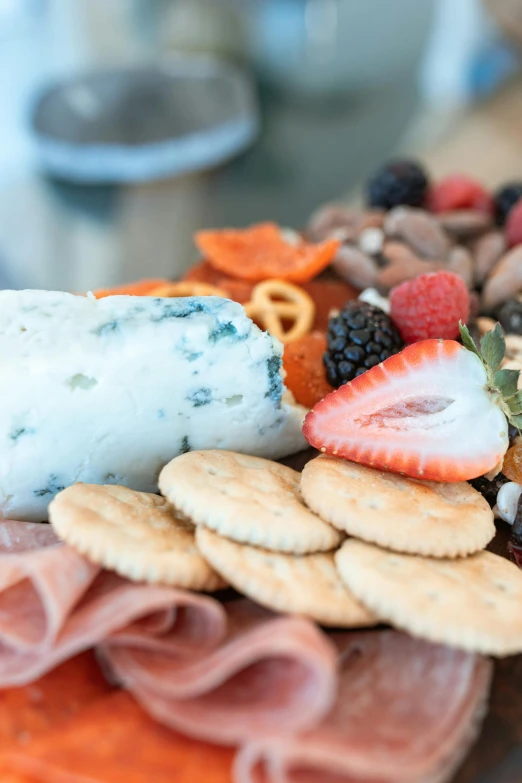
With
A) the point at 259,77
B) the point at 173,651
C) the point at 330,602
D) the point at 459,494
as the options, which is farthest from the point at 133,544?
the point at 259,77

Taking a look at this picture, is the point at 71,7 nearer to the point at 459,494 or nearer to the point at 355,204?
the point at 355,204

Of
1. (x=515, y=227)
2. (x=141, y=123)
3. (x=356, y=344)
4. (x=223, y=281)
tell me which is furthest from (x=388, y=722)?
(x=141, y=123)

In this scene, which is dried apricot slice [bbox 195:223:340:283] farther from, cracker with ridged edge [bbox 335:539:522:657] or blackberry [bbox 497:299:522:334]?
cracker with ridged edge [bbox 335:539:522:657]

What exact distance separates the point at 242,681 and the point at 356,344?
684 millimetres

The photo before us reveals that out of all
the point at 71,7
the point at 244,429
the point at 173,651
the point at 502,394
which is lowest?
the point at 173,651

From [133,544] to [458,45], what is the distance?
12.3 ft

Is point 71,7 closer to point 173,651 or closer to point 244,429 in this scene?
point 244,429

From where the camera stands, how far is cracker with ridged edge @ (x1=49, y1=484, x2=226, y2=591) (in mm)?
934

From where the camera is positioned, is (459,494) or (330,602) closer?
(330,602)

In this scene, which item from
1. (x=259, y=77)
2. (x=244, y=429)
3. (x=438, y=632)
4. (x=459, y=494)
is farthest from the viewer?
(x=259, y=77)

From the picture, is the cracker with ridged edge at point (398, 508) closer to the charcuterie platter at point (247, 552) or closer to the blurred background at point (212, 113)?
the charcuterie platter at point (247, 552)

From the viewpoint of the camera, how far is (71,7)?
422 centimetres

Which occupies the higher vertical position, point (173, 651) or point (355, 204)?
point (355, 204)

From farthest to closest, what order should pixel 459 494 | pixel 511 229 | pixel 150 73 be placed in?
1. pixel 150 73
2. pixel 511 229
3. pixel 459 494
